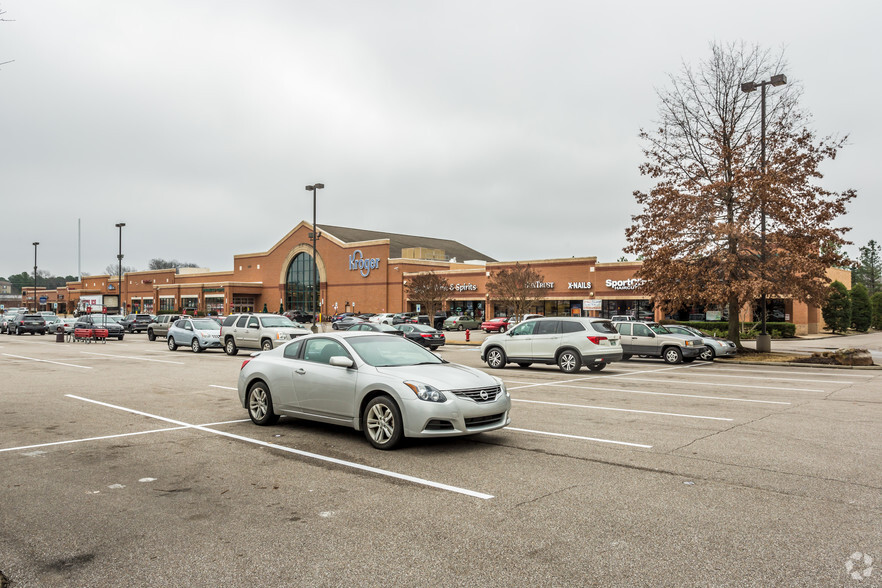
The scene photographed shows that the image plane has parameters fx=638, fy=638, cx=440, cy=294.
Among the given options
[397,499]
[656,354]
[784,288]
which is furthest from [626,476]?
[784,288]

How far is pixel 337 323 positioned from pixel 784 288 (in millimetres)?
37092

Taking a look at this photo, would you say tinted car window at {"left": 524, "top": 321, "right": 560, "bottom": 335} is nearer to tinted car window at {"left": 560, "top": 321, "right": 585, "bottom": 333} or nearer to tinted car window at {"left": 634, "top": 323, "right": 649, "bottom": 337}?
tinted car window at {"left": 560, "top": 321, "right": 585, "bottom": 333}

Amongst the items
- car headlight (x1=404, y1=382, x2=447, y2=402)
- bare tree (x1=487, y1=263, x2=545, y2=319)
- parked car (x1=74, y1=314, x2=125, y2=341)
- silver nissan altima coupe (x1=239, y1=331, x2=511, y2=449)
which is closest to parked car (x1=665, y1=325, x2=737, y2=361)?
silver nissan altima coupe (x1=239, y1=331, x2=511, y2=449)

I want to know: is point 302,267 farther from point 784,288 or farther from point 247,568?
point 247,568

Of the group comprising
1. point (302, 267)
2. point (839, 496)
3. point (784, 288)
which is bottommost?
point (839, 496)

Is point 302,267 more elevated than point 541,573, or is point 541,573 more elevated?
point 302,267

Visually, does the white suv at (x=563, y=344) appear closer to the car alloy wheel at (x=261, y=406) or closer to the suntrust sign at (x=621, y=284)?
the car alloy wheel at (x=261, y=406)

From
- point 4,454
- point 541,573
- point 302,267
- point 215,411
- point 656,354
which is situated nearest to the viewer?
point 541,573

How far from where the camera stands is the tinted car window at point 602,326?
61.7 feet

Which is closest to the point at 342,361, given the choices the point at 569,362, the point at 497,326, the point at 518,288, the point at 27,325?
the point at 569,362

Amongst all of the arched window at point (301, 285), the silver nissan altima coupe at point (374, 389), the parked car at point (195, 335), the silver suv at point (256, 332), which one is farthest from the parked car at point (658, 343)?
the arched window at point (301, 285)

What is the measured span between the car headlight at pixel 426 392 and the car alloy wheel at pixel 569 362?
38.5 feet

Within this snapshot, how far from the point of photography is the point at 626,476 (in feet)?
21.7

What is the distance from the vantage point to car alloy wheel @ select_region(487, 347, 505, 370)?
20375 mm
